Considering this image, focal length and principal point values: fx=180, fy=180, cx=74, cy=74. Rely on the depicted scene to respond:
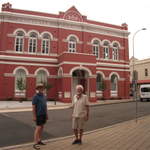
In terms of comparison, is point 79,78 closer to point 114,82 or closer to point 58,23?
point 114,82

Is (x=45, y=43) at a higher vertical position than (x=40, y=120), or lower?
higher

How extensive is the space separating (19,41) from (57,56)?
206 inches

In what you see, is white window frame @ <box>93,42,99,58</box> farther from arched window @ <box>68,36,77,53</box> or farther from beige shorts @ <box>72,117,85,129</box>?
beige shorts @ <box>72,117,85,129</box>

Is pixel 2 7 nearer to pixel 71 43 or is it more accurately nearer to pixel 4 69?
pixel 4 69

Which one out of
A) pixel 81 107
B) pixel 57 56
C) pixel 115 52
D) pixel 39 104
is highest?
pixel 115 52

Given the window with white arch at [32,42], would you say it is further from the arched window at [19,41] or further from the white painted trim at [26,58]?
the white painted trim at [26,58]

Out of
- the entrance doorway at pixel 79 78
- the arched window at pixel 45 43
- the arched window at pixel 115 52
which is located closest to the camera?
the entrance doorway at pixel 79 78

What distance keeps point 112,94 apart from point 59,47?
1056 centimetres

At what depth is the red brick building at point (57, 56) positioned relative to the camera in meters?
21.9

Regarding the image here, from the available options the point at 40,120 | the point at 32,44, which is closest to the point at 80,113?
the point at 40,120

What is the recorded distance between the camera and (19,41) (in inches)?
906

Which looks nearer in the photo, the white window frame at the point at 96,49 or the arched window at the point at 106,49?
the white window frame at the point at 96,49

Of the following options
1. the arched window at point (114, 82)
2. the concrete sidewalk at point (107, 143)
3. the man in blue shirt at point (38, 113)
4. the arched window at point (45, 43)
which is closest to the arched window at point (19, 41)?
the arched window at point (45, 43)

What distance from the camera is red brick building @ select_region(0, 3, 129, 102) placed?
2186cm
